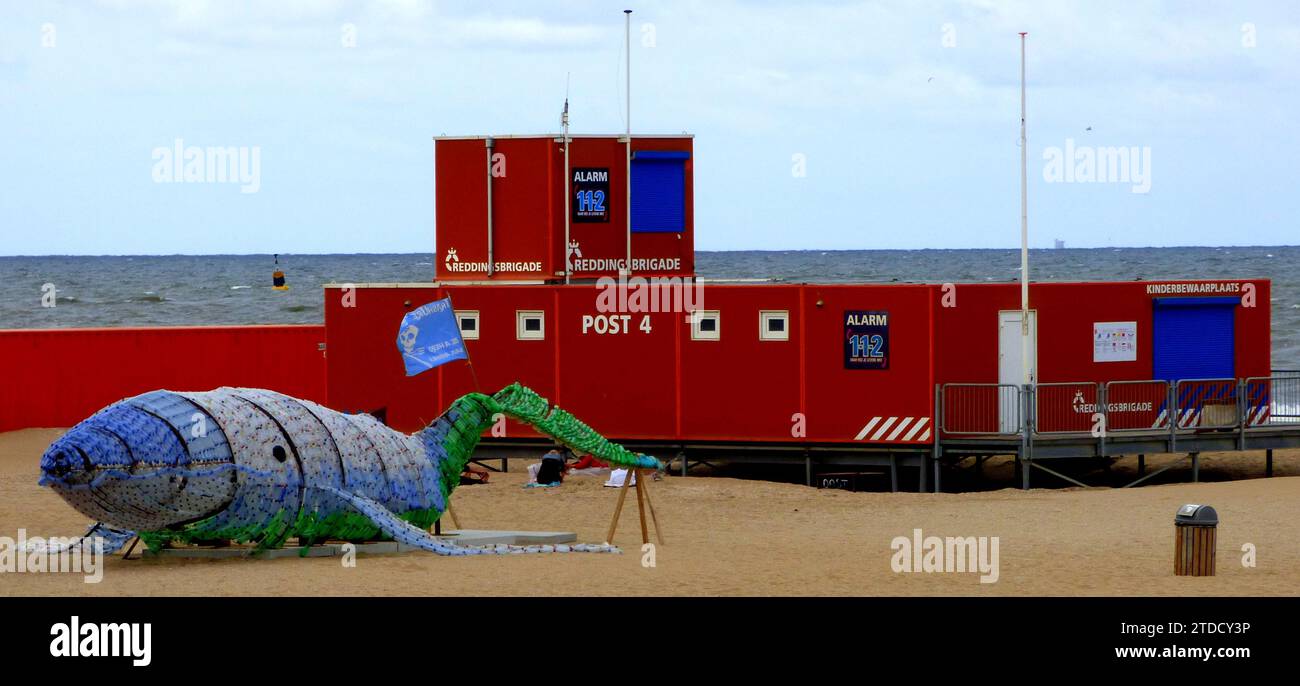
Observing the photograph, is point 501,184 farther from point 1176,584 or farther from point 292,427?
point 1176,584

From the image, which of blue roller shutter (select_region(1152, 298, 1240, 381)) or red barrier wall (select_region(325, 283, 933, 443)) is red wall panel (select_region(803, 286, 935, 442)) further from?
blue roller shutter (select_region(1152, 298, 1240, 381))

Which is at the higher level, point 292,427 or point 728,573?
point 292,427

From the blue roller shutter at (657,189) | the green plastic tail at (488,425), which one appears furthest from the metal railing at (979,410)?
the green plastic tail at (488,425)

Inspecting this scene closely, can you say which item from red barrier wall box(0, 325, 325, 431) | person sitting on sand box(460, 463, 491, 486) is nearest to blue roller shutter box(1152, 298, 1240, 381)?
person sitting on sand box(460, 463, 491, 486)

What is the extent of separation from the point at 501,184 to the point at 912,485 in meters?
9.76

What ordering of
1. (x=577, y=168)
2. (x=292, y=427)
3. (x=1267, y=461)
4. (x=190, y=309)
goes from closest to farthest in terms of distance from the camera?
1. (x=292, y=427)
2. (x=1267, y=461)
3. (x=577, y=168)
4. (x=190, y=309)

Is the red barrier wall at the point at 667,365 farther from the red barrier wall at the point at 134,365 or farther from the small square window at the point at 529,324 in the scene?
the red barrier wall at the point at 134,365

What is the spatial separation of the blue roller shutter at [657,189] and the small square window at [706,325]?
5617mm

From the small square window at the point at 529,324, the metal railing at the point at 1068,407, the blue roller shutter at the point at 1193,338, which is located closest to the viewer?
the metal railing at the point at 1068,407

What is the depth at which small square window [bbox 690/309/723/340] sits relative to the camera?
93.9ft

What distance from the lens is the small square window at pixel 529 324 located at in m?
29.4

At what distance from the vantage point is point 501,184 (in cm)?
3325

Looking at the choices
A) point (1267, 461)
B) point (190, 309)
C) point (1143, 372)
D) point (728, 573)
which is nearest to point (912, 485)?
point (1143, 372)

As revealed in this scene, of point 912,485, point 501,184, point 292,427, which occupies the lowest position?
point 912,485
